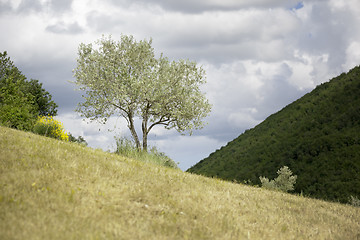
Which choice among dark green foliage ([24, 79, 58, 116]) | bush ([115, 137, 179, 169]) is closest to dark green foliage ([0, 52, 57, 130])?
dark green foliage ([24, 79, 58, 116])

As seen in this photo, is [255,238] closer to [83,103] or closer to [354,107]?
[83,103]

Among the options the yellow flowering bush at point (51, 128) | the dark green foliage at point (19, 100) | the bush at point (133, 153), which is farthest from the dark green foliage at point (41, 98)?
the bush at point (133, 153)

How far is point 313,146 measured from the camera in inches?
1216

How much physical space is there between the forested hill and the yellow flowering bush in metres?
12.6

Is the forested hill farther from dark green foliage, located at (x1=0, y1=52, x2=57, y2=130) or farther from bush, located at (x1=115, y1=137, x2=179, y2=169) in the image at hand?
dark green foliage, located at (x1=0, y1=52, x2=57, y2=130)

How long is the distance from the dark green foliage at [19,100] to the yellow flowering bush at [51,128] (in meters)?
1.57

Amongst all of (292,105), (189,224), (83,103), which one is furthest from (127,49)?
(292,105)

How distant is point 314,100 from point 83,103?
26840mm

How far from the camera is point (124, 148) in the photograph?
67.3ft

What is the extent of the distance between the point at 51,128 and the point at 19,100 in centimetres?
496

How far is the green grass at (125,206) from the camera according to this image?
7.91 m

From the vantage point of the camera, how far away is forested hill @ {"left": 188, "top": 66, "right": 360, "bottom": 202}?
1049 inches

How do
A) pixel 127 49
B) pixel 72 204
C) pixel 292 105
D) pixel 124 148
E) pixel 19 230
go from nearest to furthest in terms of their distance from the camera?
1. pixel 19 230
2. pixel 72 204
3. pixel 124 148
4. pixel 127 49
5. pixel 292 105

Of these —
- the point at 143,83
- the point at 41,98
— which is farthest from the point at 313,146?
the point at 41,98
